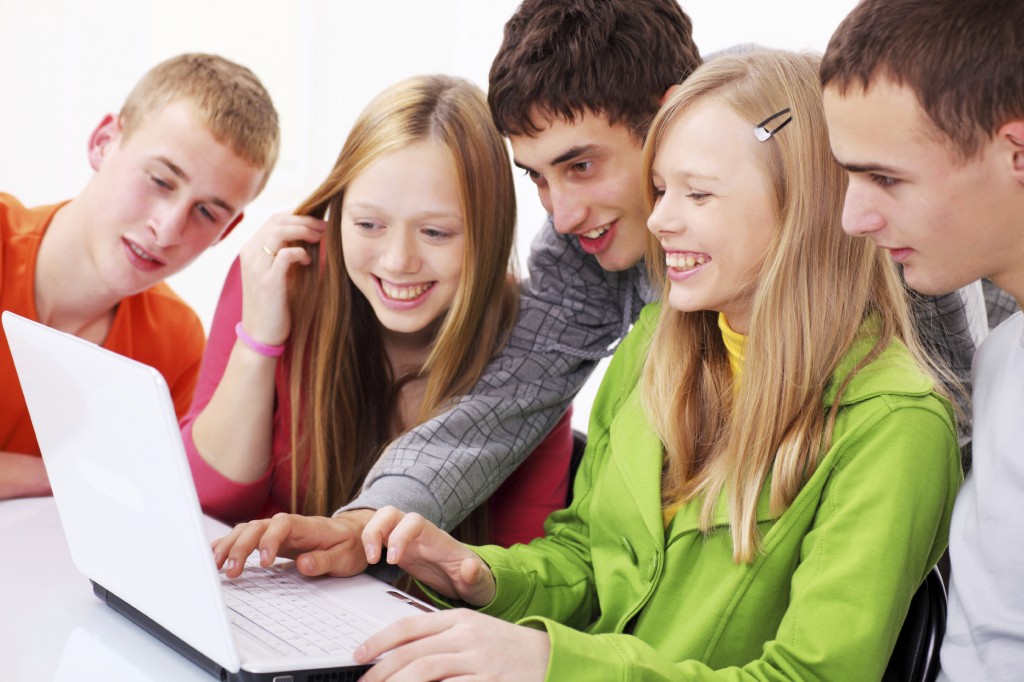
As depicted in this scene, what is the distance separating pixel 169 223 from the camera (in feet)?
5.83

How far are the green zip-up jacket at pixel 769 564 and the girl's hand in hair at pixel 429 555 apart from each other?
1.1 inches

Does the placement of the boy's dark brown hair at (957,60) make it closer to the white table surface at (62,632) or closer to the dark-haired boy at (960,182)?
the dark-haired boy at (960,182)

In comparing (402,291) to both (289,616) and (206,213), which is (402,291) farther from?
(289,616)

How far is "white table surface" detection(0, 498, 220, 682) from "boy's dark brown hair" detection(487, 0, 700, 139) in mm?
839

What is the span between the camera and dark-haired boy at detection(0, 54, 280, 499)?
1789 millimetres

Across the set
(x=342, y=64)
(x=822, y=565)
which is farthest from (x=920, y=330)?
(x=342, y=64)

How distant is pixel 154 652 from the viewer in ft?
3.25

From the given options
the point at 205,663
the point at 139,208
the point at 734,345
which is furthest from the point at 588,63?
the point at 205,663

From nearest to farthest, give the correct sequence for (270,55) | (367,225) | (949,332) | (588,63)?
(949,332) → (588,63) → (367,225) → (270,55)

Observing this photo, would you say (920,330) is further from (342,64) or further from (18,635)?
(342,64)

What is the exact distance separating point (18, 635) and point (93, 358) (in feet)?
1.04

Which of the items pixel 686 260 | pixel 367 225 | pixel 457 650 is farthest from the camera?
pixel 367 225

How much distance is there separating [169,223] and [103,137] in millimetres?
271

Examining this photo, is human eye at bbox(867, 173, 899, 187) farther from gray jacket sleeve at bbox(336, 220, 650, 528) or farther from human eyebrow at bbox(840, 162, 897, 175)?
gray jacket sleeve at bbox(336, 220, 650, 528)
